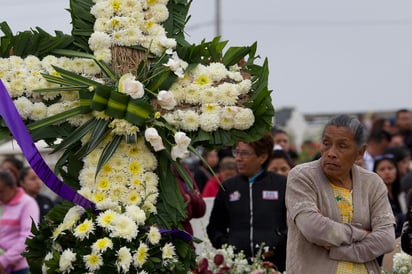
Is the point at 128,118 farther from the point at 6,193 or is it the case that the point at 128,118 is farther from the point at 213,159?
the point at 213,159

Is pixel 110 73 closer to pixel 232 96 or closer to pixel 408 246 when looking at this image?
pixel 232 96

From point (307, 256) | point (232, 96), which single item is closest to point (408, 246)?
point (307, 256)

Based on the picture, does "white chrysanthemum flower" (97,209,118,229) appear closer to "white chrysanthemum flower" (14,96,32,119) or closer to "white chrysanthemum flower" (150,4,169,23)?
"white chrysanthemum flower" (14,96,32,119)

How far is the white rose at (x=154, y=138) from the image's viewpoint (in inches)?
258

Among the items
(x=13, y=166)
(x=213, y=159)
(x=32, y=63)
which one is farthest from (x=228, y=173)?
(x=32, y=63)

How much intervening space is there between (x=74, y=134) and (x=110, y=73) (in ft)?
1.59

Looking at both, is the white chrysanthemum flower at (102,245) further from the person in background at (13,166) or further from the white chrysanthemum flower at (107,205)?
the person in background at (13,166)

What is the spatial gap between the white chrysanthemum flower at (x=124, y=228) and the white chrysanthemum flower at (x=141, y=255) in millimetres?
82

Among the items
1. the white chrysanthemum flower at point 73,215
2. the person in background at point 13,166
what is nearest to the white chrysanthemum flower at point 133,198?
the white chrysanthemum flower at point 73,215

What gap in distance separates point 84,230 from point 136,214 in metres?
0.34

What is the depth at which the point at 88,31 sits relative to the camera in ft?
23.3

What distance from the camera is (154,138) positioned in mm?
6543

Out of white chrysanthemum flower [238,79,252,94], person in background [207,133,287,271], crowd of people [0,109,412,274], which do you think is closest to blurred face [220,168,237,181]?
crowd of people [0,109,412,274]

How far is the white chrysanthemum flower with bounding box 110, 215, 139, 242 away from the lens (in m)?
6.39
